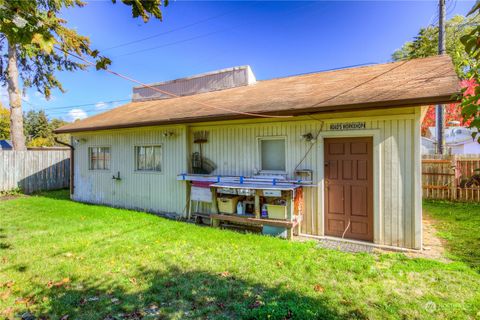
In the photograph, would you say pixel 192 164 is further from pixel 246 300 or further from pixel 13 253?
pixel 246 300

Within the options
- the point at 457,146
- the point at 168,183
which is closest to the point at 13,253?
the point at 168,183

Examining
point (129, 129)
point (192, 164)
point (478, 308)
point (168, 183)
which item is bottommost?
point (478, 308)

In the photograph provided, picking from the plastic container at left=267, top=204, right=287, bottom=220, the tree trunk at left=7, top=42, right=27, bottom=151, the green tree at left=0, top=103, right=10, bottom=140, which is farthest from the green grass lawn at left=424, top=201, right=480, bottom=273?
the green tree at left=0, top=103, right=10, bottom=140

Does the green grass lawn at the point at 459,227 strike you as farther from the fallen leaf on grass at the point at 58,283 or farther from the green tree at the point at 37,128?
the green tree at the point at 37,128

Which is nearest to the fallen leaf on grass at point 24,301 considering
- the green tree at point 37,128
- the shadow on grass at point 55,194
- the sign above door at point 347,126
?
the sign above door at point 347,126

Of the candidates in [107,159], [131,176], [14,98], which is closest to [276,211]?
[131,176]

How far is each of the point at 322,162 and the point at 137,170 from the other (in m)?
5.78

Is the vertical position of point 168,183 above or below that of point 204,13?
below

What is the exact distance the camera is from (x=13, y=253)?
4.44 metres

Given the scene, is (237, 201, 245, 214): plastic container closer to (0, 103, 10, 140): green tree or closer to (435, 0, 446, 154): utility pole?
(435, 0, 446, 154): utility pole

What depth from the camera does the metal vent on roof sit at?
922cm

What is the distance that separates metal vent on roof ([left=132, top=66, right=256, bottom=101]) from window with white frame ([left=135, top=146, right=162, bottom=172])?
3.22m

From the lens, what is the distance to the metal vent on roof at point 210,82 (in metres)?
9.22

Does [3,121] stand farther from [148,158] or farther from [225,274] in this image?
[225,274]
